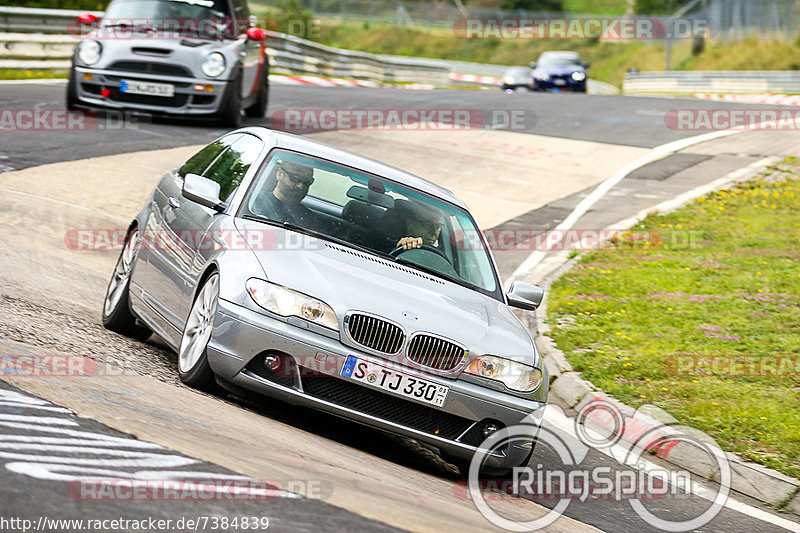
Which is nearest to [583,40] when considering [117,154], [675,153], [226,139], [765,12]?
[765,12]

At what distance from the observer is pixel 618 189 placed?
17.2 metres

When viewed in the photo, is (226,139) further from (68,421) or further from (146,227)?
(68,421)

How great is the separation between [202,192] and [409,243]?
51.0 inches

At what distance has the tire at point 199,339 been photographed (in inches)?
227

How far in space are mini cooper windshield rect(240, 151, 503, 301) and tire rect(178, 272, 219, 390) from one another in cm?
66

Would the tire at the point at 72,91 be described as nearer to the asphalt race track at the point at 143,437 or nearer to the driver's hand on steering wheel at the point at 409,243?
the asphalt race track at the point at 143,437

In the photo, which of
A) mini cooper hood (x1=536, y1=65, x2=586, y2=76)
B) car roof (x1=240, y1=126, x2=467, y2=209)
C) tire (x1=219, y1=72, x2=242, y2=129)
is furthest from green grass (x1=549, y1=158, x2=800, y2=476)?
mini cooper hood (x1=536, y1=65, x2=586, y2=76)

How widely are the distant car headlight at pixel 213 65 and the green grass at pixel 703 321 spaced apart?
6.44 metres

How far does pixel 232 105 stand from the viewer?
54.4ft

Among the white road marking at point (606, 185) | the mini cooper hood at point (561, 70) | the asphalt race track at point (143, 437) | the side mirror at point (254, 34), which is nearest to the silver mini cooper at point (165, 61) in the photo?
the side mirror at point (254, 34)

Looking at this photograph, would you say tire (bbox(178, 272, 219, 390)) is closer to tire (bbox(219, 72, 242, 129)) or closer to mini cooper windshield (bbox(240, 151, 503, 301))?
mini cooper windshield (bbox(240, 151, 503, 301))

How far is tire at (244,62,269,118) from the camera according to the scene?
61.5 ft

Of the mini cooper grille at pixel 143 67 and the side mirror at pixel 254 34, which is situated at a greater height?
the side mirror at pixel 254 34

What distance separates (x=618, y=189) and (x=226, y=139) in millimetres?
10618
